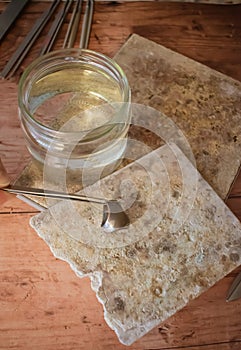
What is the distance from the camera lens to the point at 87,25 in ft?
3.47

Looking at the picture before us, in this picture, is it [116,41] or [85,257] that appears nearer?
[85,257]

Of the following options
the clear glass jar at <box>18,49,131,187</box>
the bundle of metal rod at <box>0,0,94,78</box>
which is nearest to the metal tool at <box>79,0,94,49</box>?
the bundle of metal rod at <box>0,0,94,78</box>

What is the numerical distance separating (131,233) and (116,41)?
388 mm

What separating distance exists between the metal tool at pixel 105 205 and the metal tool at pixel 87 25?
11.8 inches

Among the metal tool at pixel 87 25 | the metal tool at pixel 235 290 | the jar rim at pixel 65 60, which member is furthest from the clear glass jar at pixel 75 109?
the metal tool at pixel 235 290

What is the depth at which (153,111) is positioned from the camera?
97 centimetres

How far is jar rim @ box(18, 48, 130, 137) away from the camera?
2.70 feet

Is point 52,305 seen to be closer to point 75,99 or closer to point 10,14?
point 75,99

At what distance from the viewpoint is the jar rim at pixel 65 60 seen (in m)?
0.82

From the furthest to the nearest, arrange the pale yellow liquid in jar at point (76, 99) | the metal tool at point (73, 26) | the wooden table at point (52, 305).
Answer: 1. the metal tool at point (73, 26)
2. the pale yellow liquid in jar at point (76, 99)
3. the wooden table at point (52, 305)

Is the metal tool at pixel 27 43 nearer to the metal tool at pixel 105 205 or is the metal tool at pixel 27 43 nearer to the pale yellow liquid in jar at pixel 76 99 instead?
the pale yellow liquid in jar at pixel 76 99

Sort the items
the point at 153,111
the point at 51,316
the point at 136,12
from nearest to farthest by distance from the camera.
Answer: the point at 51,316, the point at 153,111, the point at 136,12

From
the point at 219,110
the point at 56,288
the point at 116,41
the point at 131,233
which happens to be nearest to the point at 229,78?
the point at 219,110

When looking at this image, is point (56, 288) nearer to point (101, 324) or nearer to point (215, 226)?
point (101, 324)
